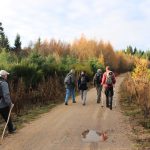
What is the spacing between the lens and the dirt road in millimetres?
11547

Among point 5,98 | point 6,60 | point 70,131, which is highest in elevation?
point 6,60

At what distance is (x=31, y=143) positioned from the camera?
39.2ft

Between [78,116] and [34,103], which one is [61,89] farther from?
[78,116]

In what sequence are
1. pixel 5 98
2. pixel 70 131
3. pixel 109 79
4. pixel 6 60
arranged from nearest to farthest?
pixel 5 98, pixel 70 131, pixel 109 79, pixel 6 60

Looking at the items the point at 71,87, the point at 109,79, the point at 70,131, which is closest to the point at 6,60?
the point at 71,87

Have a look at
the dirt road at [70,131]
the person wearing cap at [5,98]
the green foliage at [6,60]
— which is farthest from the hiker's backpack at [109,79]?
the person wearing cap at [5,98]

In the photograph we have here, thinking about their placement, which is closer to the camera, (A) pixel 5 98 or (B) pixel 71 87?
(A) pixel 5 98

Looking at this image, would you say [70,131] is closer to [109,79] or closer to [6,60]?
[109,79]

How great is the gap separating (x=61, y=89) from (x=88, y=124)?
1492cm

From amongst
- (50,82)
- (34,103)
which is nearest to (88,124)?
(34,103)

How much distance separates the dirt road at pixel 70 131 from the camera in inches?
455

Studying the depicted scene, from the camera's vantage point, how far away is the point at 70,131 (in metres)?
13.9

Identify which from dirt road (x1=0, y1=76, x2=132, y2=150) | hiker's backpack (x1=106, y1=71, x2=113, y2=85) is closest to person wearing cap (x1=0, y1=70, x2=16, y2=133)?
dirt road (x1=0, y1=76, x2=132, y2=150)

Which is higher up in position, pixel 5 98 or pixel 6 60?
pixel 6 60
